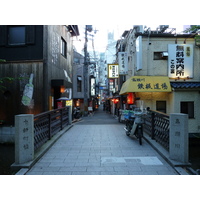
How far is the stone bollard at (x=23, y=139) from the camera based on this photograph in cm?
509

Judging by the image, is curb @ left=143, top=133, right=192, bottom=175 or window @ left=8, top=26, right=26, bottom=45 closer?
curb @ left=143, top=133, right=192, bottom=175

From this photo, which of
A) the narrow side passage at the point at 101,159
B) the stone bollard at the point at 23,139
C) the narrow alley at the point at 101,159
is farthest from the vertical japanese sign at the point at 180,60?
the stone bollard at the point at 23,139

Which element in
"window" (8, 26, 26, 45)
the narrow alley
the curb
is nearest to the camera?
the curb

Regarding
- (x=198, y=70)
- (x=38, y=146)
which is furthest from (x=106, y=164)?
(x=198, y=70)

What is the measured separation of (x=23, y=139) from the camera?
518 cm

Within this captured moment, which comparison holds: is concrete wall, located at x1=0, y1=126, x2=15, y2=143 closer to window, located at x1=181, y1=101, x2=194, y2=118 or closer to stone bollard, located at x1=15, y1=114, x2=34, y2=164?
stone bollard, located at x1=15, y1=114, x2=34, y2=164

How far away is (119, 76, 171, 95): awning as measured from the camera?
41.4 ft

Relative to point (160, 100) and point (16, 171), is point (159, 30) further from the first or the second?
point (16, 171)

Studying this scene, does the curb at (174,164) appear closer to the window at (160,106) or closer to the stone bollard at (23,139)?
the stone bollard at (23,139)

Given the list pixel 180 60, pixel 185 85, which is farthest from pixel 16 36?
pixel 185 85

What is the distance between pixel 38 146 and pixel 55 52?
9.71 metres

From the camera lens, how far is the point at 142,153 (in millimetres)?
6285

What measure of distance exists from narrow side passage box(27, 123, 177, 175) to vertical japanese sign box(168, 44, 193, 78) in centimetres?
842

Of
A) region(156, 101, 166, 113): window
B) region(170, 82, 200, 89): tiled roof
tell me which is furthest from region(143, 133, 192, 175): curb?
region(156, 101, 166, 113): window
